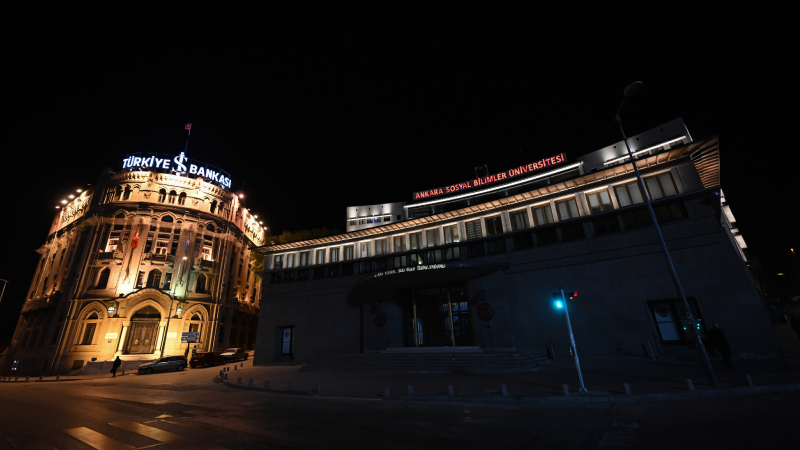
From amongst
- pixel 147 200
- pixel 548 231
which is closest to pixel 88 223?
pixel 147 200

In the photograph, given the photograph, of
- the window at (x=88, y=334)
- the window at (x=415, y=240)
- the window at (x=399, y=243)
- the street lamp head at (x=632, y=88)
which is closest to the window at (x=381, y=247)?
the window at (x=399, y=243)

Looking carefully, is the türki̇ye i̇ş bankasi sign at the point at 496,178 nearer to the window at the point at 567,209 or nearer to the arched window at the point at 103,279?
the window at the point at 567,209

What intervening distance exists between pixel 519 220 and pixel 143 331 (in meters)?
50.8

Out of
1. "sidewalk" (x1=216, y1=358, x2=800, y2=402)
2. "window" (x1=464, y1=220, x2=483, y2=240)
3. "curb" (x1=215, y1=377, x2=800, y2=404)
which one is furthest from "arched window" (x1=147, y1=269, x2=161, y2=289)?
"curb" (x1=215, y1=377, x2=800, y2=404)

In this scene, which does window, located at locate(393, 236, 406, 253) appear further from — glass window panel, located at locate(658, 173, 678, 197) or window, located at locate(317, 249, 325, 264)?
glass window panel, located at locate(658, 173, 678, 197)

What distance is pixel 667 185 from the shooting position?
22672 millimetres

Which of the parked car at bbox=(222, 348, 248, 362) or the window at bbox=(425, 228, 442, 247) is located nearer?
the window at bbox=(425, 228, 442, 247)

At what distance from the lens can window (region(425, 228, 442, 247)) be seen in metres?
31.3

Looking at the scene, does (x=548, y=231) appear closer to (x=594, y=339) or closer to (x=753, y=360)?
(x=594, y=339)

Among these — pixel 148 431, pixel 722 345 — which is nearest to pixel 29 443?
pixel 148 431

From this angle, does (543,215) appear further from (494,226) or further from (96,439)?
(96,439)

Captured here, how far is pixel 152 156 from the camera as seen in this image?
52.1 meters

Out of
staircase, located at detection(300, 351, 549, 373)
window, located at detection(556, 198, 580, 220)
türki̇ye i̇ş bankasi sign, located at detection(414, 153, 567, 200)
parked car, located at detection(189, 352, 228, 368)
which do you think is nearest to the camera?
staircase, located at detection(300, 351, 549, 373)

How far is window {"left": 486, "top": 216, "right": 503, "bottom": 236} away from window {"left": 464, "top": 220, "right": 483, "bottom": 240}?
0.79 metres
